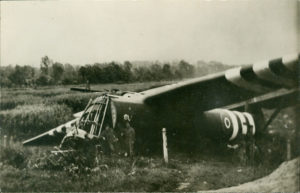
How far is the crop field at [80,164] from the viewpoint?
4.14 meters

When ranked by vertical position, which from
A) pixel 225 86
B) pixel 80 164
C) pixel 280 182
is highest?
pixel 225 86

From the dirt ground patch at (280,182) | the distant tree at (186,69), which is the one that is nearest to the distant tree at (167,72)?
the distant tree at (186,69)

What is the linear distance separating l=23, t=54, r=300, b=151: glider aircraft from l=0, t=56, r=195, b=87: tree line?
5.3 inches

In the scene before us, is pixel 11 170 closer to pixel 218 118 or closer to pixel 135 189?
pixel 135 189

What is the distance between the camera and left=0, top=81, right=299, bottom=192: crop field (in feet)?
13.6

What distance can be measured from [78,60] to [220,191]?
1901 millimetres

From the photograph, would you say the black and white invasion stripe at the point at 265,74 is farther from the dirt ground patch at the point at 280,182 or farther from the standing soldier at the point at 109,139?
the standing soldier at the point at 109,139

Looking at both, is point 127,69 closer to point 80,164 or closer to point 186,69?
point 186,69

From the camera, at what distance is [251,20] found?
4.38 meters

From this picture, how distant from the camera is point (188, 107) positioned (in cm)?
427

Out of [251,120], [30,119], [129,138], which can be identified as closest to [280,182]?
[251,120]

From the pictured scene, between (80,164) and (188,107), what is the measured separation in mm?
1195

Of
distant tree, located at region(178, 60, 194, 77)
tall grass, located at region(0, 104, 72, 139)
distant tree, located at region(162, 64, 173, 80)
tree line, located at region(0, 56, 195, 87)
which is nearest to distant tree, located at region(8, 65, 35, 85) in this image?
tree line, located at region(0, 56, 195, 87)

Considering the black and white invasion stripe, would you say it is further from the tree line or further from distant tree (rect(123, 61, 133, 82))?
distant tree (rect(123, 61, 133, 82))
